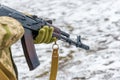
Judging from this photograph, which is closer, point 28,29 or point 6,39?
point 6,39

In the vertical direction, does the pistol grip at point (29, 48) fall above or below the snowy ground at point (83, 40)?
above

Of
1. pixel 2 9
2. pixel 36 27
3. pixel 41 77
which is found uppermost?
pixel 2 9

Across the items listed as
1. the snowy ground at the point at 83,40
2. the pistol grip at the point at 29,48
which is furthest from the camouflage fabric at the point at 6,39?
the snowy ground at the point at 83,40

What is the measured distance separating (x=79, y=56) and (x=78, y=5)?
250 cm

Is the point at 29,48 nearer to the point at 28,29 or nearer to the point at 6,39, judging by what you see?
the point at 28,29

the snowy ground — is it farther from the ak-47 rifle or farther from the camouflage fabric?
the camouflage fabric

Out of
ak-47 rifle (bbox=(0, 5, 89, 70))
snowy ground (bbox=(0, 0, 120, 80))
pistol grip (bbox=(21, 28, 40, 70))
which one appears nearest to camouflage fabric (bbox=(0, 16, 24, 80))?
ak-47 rifle (bbox=(0, 5, 89, 70))

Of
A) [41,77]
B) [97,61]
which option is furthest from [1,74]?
[97,61]

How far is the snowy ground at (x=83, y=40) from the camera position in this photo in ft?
13.0

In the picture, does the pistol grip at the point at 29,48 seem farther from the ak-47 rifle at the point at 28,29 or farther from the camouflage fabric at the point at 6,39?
the camouflage fabric at the point at 6,39

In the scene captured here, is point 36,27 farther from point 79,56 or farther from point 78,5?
point 78,5

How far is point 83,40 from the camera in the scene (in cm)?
504

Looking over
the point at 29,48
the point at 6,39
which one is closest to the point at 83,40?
the point at 29,48

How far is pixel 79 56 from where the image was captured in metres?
4.44
